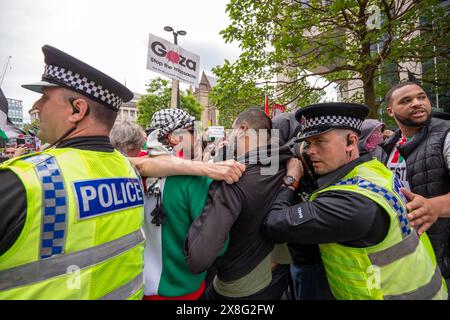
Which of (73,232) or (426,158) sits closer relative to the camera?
(73,232)

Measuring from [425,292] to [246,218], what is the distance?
110 centimetres

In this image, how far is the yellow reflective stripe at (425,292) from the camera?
1474mm

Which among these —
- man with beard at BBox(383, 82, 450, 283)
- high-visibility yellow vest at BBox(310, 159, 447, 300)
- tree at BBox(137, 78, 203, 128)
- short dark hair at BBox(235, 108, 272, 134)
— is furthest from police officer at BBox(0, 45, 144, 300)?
tree at BBox(137, 78, 203, 128)

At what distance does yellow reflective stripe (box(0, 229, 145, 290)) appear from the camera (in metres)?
1.01

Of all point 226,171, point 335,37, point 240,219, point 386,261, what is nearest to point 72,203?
point 226,171

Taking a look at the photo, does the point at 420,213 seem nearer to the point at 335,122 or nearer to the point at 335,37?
the point at 335,122

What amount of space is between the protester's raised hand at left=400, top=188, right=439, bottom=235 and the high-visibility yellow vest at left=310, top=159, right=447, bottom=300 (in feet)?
0.21

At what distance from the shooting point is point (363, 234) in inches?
56.4

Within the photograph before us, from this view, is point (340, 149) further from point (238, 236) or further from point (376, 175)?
point (238, 236)

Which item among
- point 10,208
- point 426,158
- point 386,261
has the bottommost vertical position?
point 386,261

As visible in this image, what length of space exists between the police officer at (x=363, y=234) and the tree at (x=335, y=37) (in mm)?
4446

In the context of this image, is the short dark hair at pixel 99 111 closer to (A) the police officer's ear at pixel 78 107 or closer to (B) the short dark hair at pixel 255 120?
(A) the police officer's ear at pixel 78 107

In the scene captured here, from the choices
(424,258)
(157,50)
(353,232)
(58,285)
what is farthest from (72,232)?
(157,50)

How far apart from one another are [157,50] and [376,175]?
5.04m
